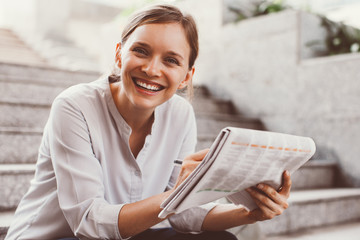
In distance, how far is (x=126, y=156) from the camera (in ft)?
4.63

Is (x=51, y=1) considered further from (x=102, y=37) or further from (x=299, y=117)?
(x=299, y=117)

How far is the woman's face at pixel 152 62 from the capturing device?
1.29 metres

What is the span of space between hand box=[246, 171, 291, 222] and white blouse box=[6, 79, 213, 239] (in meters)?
0.30

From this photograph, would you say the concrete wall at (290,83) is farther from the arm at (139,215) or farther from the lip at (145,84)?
the arm at (139,215)

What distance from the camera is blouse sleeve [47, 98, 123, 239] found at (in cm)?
118

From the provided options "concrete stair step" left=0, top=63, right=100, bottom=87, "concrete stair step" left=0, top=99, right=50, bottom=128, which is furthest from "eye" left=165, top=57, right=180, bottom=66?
"concrete stair step" left=0, top=63, right=100, bottom=87

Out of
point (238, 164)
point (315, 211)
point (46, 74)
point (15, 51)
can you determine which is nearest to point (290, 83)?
point (315, 211)

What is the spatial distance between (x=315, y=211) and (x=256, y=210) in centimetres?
147

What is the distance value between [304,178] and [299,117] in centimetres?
67

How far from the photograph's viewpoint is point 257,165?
3.29 ft

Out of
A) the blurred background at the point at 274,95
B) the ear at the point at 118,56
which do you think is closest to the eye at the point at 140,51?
the ear at the point at 118,56

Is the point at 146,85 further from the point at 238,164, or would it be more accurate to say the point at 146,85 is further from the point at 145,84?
the point at 238,164

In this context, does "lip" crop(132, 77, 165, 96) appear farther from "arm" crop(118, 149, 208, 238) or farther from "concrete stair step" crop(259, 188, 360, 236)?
"concrete stair step" crop(259, 188, 360, 236)

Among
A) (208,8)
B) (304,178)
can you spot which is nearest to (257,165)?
(304,178)
